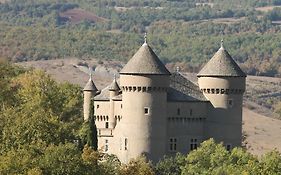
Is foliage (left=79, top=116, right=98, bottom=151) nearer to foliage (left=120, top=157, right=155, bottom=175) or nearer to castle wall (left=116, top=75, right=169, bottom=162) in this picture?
castle wall (left=116, top=75, right=169, bottom=162)

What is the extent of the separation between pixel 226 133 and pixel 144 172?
50.8 feet

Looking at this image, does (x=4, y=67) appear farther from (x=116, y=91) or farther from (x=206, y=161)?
(x=206, y=161)

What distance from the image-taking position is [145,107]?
109375 mm

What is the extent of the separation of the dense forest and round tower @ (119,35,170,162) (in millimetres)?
1521

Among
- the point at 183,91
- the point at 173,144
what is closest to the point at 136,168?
the point at 173,144

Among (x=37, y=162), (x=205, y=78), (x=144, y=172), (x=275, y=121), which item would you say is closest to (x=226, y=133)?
(x=205, y=78)

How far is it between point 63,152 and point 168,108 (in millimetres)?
21748

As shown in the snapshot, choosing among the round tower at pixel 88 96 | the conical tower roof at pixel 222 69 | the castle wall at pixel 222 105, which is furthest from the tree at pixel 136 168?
the round tower at pixel 88 96

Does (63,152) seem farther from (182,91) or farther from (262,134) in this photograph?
(262,134)

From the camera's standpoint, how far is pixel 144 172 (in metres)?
97.4

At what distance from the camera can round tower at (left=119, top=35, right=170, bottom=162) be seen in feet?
358

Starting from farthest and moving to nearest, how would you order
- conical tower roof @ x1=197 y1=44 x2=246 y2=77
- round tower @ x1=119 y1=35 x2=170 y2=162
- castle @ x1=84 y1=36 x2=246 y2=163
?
conical tower roof @ x1=197 y1=44 x2=246 y2=77 → castle @ x1=84 y1=36 x2=246 y2=163 → round tower @ x1=119 y1=35 x2=170 y2=162

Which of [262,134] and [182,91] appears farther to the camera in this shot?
[262,134]

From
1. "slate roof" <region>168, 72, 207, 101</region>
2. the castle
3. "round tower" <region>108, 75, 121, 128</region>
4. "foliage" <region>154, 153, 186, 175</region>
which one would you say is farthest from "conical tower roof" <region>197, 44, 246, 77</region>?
"foliage" <region>154, 153, 186, 175</region>
